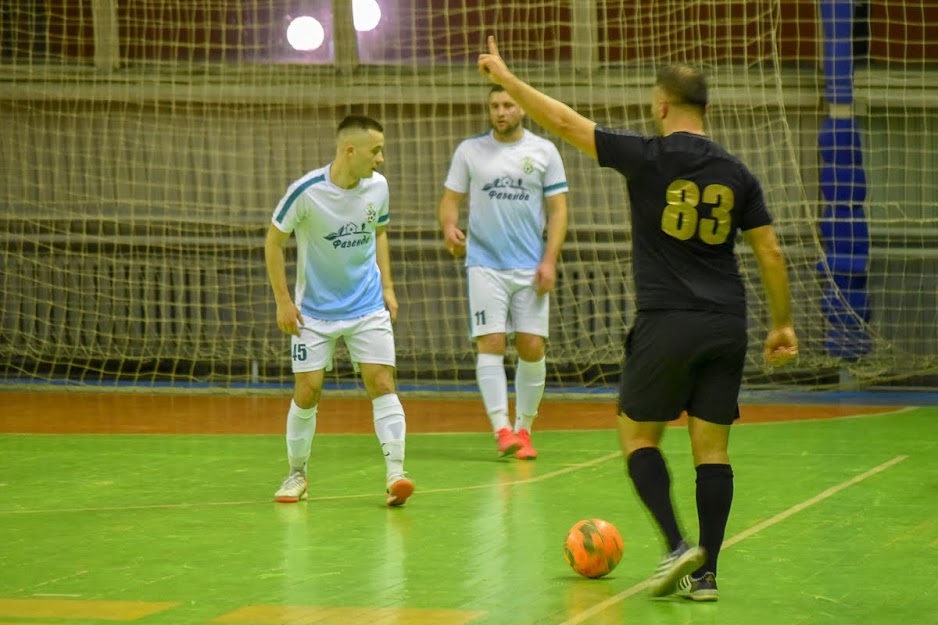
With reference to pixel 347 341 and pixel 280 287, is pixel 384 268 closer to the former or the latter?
pixel 347 341

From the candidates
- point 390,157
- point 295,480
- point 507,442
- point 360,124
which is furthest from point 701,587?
point 390,157

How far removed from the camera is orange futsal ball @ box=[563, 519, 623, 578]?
520 centimetres

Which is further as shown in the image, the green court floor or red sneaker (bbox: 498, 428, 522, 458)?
red sneaker (bbox: 498, 428, 522, 458)

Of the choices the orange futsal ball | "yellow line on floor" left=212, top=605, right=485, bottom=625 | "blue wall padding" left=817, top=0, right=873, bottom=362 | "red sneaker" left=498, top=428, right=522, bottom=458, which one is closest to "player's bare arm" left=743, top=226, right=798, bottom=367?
the orange futsal ball

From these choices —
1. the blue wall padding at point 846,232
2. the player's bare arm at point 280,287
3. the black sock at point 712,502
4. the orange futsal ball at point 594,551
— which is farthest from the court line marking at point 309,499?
the blue wall padding at point 846,232

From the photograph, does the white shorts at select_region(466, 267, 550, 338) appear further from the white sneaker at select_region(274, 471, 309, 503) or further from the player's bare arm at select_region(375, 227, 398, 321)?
the white sneaker at select_region(274, 471, 309, 503)

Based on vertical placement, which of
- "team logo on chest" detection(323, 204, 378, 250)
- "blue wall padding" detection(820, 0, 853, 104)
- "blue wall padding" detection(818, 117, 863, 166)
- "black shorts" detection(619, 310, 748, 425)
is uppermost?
"blue wall padding" detection(820, 0, 853, 104)

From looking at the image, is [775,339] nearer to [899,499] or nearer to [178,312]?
[899,499]

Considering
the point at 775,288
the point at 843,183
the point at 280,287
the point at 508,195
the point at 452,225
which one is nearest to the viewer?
the point at 775,288

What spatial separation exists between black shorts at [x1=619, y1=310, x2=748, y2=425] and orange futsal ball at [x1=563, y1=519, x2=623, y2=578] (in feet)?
1.72

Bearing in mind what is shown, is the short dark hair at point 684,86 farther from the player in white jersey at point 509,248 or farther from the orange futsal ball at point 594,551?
the player in white jersey at point 509,248

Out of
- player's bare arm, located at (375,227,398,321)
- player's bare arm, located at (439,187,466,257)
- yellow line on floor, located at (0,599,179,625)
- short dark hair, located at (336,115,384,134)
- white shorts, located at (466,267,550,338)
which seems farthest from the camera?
white shorts, located at (466,267,550,338)

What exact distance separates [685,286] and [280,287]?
2.56m

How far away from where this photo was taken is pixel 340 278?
7016 mm
